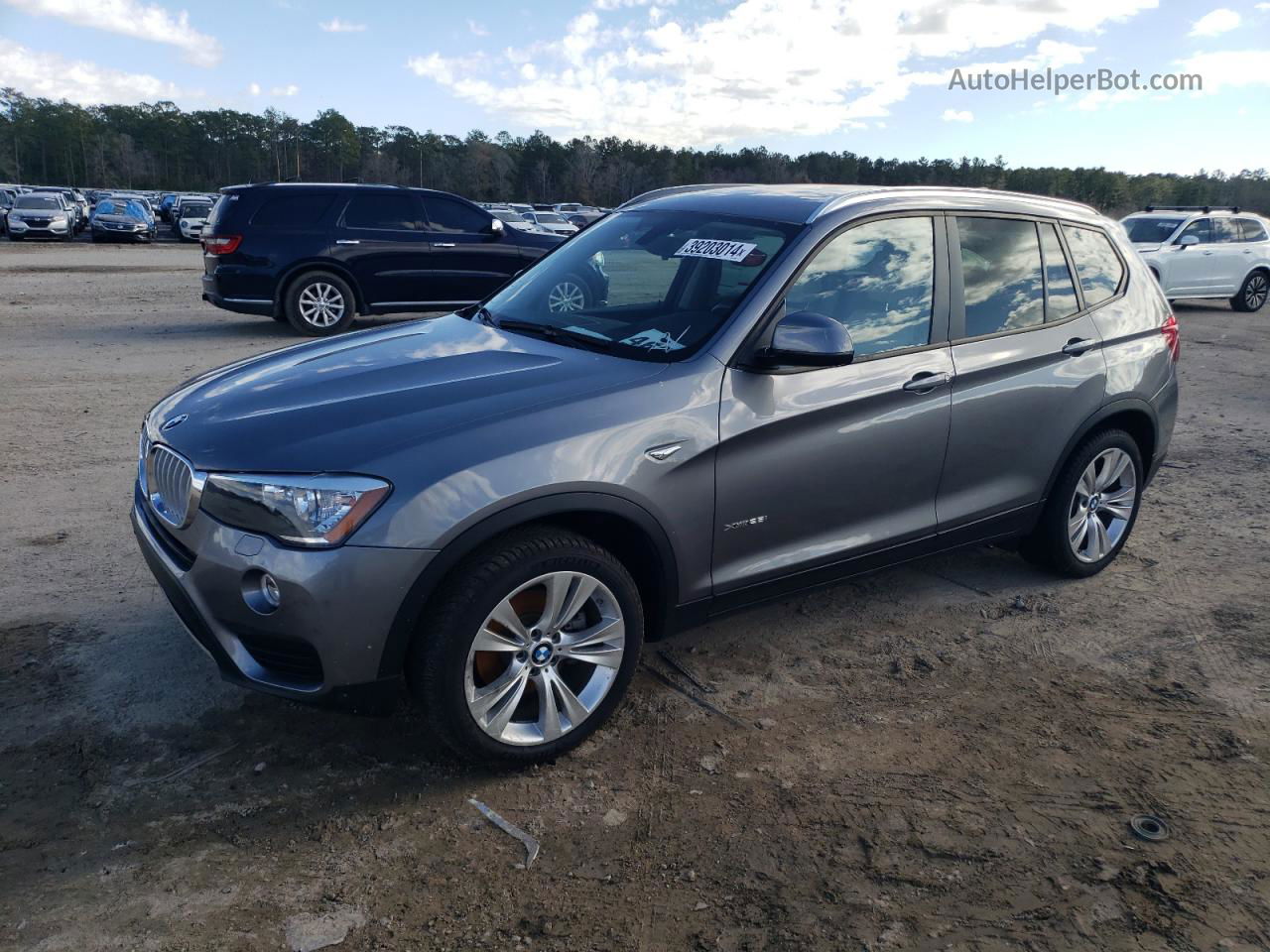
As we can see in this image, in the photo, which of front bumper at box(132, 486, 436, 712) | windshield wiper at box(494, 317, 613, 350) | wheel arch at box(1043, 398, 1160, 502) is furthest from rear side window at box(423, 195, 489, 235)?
front bumper at box(132, 486, 436, 712)

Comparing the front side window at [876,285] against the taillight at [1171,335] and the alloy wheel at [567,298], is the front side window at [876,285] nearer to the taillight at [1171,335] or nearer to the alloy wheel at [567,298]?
the alloy wheel at [567,298]

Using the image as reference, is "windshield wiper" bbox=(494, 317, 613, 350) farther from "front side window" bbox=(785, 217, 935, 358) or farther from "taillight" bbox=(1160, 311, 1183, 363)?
"taillight" bbox=(1160, 311, 1183, 363)

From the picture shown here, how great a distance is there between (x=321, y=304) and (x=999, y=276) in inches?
366

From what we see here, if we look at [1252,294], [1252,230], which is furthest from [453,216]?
[1252,294]

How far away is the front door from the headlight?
47.7 inches

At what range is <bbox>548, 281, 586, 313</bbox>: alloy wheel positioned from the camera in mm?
4176

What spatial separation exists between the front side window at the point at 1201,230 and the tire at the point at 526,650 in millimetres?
17161

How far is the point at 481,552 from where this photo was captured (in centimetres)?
299

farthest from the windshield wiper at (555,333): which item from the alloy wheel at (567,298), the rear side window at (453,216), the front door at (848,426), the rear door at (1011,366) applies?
the rear side window at (453,216)

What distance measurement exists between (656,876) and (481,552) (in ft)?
3.46

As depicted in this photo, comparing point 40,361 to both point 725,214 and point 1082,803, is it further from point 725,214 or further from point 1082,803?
point 1082,803

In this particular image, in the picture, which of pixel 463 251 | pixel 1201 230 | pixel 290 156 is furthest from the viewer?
pixel 290 156

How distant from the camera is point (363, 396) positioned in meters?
3.28

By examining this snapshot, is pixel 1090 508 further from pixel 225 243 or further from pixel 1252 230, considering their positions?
pixel 1252 230
